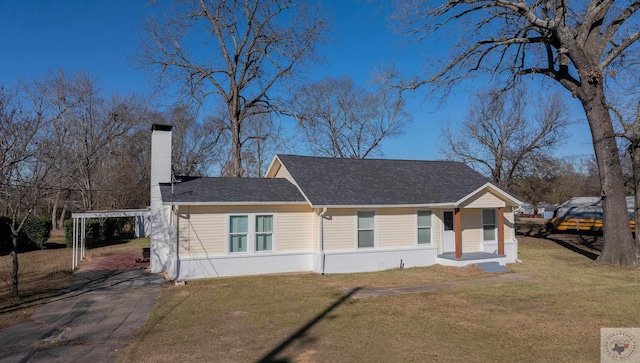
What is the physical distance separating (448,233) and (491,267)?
2.44 meters

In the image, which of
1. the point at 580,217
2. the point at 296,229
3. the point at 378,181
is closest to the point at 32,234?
the point at 296,229

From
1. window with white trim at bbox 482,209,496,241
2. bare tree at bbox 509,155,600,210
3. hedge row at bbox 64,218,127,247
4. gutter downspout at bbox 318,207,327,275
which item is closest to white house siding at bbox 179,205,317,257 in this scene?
gutter downspout at bbox 318,207,327,275

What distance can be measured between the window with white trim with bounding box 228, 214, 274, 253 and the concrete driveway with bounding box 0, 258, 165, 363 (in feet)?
8.78

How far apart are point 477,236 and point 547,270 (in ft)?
10.1

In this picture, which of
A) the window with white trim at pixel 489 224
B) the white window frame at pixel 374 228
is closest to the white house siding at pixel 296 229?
the white window frame at pixel 374 228

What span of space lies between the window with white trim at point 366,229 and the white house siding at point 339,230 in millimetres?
310

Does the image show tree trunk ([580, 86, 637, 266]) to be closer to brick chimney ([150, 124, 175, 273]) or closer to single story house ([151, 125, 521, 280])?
single story house ([151, 125, 521, 280])

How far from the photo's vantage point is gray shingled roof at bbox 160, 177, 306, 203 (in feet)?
46.1

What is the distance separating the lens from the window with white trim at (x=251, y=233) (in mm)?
14555

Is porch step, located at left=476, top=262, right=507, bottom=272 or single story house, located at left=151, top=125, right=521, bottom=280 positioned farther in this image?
porch step, located at left=476, top=262, right=507, bottom=272

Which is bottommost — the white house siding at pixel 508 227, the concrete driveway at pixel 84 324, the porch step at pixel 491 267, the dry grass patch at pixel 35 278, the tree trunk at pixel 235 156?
the dry grass patch at pixel 35 278

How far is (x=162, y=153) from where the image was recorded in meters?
15.9

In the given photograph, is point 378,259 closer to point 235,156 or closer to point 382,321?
point 382,321

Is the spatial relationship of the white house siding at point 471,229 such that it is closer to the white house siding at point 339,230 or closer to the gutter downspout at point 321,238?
the white house siding at point 339,230
